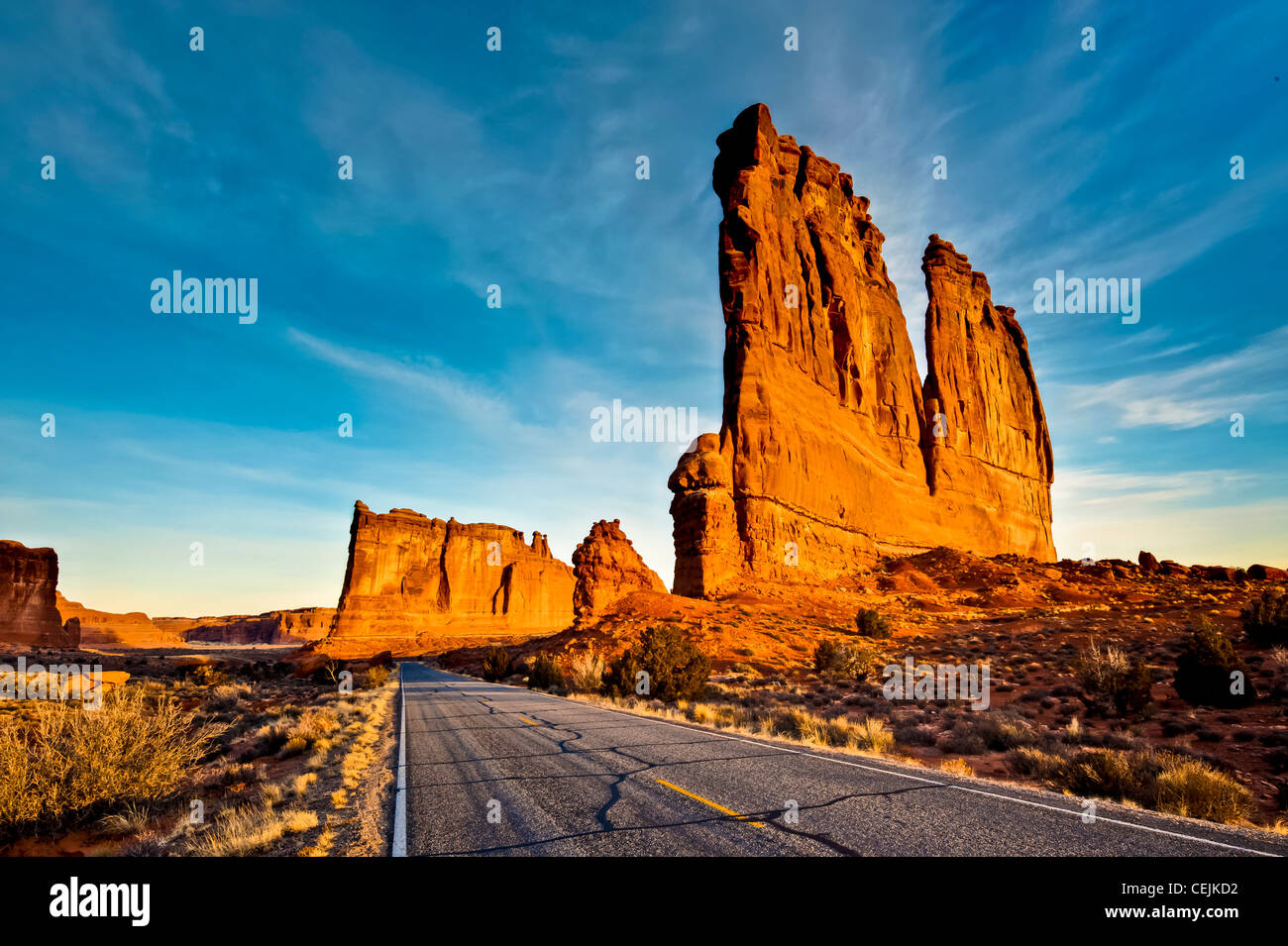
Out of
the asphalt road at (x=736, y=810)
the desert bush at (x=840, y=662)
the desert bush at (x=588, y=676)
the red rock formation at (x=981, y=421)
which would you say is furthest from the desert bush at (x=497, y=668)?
the red rock formation at (x=981, y=421)

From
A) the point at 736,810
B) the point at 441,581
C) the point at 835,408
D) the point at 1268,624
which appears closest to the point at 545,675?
the point at 736,810

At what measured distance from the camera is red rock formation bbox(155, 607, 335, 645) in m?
154

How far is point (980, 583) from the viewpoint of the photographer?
50938 millimetres

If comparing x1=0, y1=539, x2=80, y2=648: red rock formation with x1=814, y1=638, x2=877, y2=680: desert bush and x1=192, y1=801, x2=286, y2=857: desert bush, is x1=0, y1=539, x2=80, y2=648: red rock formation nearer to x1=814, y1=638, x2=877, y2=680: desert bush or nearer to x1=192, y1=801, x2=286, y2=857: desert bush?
x1=814, y1=638, x2=877, y2=680: desert bush

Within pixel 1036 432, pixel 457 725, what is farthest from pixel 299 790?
pixel 1036 432

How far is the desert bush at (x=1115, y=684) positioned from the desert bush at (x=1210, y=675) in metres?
1.21

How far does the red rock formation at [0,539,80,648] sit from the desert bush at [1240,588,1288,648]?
108 metres

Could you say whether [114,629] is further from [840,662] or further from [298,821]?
[298,821]

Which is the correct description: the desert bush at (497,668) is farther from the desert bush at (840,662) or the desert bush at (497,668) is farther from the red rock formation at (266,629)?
the red rock formation at (266,629)

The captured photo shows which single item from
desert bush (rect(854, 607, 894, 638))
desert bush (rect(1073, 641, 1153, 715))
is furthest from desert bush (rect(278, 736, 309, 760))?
desert bush (rect(854, 607, 894, 638))

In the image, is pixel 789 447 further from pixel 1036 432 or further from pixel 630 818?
pixel 1036 432

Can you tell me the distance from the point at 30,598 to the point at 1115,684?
109m

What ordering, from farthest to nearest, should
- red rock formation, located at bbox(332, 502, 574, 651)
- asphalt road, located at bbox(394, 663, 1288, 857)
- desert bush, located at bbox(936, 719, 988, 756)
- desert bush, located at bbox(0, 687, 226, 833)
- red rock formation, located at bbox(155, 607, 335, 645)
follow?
red rock formation, located at bbox(155, 607, 335, 645)
red rock formation, located at bbox(332, 502, 574, 651)
desert bush, located at bbox(936, 719, 988, 756)
desert bush, located at bbox(0, 687, 226, 833)
asphalt road, located at bbox(394, 663, 1288, 857)
